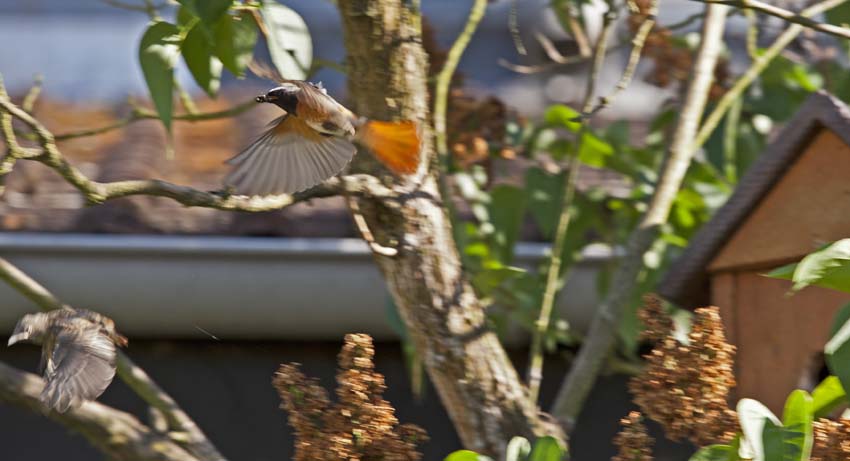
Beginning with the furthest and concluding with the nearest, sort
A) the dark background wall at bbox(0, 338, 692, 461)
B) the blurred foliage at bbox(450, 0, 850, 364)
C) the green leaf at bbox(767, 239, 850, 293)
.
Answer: the dark background wall at bbox(0, 338, 692, 461)
the blurred foliage at bbox(450, 0, 850, 364)
the green leaf at bbox(767, 239, 850, 293)

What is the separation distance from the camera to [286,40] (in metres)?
1.25

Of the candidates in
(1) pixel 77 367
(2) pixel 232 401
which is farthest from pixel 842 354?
(2) pixel 232 401

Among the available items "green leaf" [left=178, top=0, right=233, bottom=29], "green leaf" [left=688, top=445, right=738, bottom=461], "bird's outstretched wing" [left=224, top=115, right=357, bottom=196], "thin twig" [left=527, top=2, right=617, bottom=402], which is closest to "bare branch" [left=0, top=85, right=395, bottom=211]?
"bird's outstretched wing" [left=224, top=115, right=357, bottom=196]

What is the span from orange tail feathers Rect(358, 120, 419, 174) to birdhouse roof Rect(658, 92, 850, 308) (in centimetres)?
43

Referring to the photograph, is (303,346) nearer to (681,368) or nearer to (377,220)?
(377,220)

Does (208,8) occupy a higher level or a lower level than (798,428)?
higher

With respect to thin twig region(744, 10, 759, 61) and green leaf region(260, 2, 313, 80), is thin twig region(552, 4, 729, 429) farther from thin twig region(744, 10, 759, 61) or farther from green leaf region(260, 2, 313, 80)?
green leaf region(260, 2, 313, 80)

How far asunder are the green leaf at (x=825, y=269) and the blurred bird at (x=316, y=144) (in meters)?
0.40

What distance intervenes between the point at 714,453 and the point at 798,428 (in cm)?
7

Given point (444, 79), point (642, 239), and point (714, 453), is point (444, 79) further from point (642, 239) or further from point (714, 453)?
point (714, 453)

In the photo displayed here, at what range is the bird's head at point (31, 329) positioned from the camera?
1135 mm

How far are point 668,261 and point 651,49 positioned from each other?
0.40 m

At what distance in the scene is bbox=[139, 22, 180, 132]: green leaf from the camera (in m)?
1.21

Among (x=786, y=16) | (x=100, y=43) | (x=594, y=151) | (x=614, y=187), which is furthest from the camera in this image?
(x=100, y=43)
